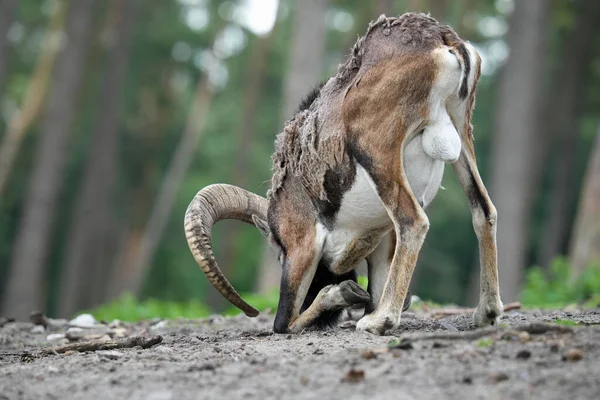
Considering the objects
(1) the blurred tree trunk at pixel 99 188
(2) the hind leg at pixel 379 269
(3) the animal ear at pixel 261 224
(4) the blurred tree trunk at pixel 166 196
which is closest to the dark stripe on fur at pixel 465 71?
(2) the hind leg at pixel 379 269

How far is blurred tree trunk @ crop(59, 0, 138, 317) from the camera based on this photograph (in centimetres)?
2755

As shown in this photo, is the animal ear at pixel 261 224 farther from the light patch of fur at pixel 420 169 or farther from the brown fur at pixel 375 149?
the light patch of fur at pixel 420 169

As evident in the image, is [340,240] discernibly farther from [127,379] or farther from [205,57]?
[205,57]

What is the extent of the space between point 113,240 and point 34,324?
71.6 ft

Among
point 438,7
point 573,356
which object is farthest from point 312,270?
point 438,7

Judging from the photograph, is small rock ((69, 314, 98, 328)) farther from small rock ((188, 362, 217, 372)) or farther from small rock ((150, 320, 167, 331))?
small rock ((188, 362, 217, 372))

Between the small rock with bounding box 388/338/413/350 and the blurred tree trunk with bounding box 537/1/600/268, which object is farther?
the blurred tree trunk with bounding box 537/1/600/268

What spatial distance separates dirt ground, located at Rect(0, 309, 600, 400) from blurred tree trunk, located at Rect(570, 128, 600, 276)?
11.5 m

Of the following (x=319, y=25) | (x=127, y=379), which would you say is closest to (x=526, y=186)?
(x=319, y=25)

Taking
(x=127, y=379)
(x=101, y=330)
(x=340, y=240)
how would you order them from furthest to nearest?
(x=101, y=330) → (x=340, y=240) → (x=127, y=379)

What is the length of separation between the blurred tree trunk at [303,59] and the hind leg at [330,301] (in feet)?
33.1

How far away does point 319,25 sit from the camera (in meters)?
20.1

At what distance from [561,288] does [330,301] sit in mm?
7553

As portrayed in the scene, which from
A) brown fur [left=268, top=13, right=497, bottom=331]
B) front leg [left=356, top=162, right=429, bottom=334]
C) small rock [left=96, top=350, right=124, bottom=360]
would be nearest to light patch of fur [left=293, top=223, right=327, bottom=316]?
brown fur [left=268, top=13, right=497, bottom=331]
